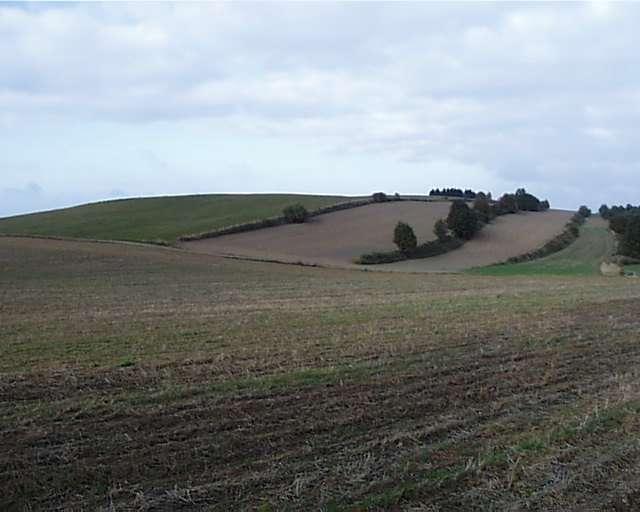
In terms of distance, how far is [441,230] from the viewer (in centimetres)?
7019

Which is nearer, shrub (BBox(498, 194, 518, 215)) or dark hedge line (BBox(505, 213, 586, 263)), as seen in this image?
dark hedge line (BBox(505, 213, 586, 263))

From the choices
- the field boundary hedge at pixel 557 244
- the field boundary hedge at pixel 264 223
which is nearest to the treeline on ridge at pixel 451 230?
the field boundary hedge at pixel 557 244

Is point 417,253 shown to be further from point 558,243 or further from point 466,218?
point 558,243

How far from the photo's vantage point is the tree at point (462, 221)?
7312 centimetres

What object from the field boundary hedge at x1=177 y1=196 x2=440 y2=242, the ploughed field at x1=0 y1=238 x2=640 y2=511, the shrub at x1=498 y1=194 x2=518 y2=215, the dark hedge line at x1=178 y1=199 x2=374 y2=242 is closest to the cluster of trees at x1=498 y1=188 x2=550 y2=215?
the shrub at x1=498 y1=194 x2=518 y2=215

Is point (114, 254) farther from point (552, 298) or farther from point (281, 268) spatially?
point (552, 298)

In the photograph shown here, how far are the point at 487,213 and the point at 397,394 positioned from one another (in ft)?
250

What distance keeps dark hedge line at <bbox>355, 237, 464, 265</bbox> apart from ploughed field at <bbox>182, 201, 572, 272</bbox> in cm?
85

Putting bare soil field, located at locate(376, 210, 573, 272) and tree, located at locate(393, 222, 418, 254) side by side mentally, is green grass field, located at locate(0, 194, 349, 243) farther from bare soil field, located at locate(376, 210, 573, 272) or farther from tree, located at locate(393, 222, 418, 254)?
bare soil field, located at locate(376, 210, 573, 272)

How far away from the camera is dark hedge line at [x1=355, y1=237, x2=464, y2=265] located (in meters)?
61.5

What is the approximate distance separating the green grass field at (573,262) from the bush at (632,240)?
83.5 inches

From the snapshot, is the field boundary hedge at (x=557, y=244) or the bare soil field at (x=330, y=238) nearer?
the bare soil field at (x=330, y=238)

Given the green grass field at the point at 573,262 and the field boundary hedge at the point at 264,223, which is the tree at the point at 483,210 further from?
the green grass field at the point at 573,262

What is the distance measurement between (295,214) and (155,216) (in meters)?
17.4
